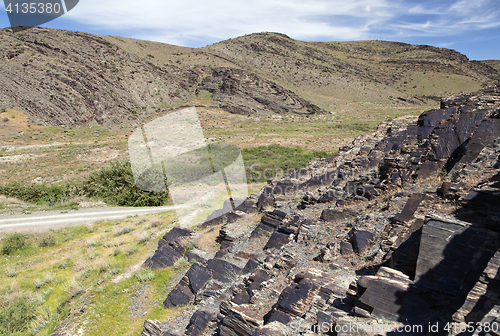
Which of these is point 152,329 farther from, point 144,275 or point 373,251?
point 373,251

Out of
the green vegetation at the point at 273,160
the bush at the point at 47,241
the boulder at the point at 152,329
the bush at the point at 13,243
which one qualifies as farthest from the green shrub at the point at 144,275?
the green vegetation at the point at 273,160

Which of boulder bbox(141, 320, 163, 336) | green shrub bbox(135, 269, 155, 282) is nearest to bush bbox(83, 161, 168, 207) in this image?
green shrub bbox(135, 269, 155, 282)

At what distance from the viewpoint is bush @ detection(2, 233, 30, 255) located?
49.8 feet

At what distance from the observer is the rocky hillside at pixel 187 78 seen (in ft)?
169

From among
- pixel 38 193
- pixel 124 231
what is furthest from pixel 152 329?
pixel 38 193

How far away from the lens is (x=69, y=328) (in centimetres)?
902

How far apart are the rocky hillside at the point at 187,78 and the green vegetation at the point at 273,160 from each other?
25932mm

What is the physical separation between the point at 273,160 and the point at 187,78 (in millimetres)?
46377

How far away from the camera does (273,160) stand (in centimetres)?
3278

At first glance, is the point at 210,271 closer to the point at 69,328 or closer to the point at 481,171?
the point at 69,328

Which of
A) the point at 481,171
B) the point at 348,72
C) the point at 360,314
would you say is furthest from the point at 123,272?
the point at 348,72

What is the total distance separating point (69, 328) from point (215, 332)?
17.7 feet

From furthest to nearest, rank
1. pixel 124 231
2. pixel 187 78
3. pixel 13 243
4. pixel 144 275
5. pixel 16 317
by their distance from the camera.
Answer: pixel 187 78, pixel 124 231, pixel 13 243, pixel 144 275, pixel 16 317

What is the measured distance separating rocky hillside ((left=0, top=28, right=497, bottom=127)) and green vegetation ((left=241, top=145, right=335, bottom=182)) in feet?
85.1
